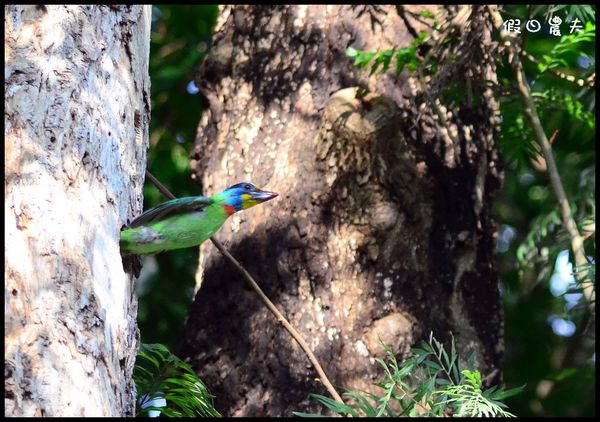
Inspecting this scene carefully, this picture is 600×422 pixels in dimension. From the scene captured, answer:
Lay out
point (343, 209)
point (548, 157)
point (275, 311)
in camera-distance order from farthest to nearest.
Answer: point (548, 157)
point (343, 209)
point (275, 311)

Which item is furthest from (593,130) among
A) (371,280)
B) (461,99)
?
(371,280)

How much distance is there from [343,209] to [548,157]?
0.93 meters

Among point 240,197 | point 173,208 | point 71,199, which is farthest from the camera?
point 240,197

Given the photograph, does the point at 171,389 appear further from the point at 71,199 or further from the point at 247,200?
the point at 71,199

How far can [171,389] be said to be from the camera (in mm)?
2988

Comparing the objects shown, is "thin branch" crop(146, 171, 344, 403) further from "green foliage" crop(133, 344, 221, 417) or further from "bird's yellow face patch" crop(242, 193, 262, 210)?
"green foliage" crop(133, 344, 221, 417)

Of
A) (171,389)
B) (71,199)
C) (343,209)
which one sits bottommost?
(171,389)

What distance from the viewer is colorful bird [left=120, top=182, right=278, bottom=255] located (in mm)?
2580

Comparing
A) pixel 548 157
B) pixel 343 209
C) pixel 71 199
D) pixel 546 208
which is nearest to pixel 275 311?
pixel 343 209

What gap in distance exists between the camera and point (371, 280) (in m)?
3.44

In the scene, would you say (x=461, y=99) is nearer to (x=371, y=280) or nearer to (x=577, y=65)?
(x=371, y=280)

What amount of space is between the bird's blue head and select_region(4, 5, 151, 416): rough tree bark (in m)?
0.34

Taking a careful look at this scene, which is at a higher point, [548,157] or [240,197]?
[240,197]

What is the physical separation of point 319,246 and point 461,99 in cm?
93
